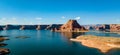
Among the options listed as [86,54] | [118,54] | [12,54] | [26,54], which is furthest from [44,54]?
[118,54]

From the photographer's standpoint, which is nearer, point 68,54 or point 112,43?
point 68,54

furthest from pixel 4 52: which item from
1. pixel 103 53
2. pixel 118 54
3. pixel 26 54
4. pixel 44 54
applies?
pixel 118 54

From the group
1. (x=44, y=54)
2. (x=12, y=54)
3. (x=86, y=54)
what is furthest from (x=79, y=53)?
(x=12, y=54)

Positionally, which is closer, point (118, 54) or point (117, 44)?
point (118, 54)

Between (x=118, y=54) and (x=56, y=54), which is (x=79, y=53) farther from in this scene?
(x=118, y=54)

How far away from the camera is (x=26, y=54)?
7769 cm

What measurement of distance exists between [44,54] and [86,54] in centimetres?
2014

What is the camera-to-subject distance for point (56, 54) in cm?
7812

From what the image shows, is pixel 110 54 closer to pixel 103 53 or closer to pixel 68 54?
pixel 103 53

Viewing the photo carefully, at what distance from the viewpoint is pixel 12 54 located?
252ft

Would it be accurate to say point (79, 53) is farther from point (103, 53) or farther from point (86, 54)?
point (103, 53)

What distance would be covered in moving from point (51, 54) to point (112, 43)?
46.7 metres

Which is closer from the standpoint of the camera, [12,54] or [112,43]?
[12,54]

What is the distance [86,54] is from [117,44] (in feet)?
110
